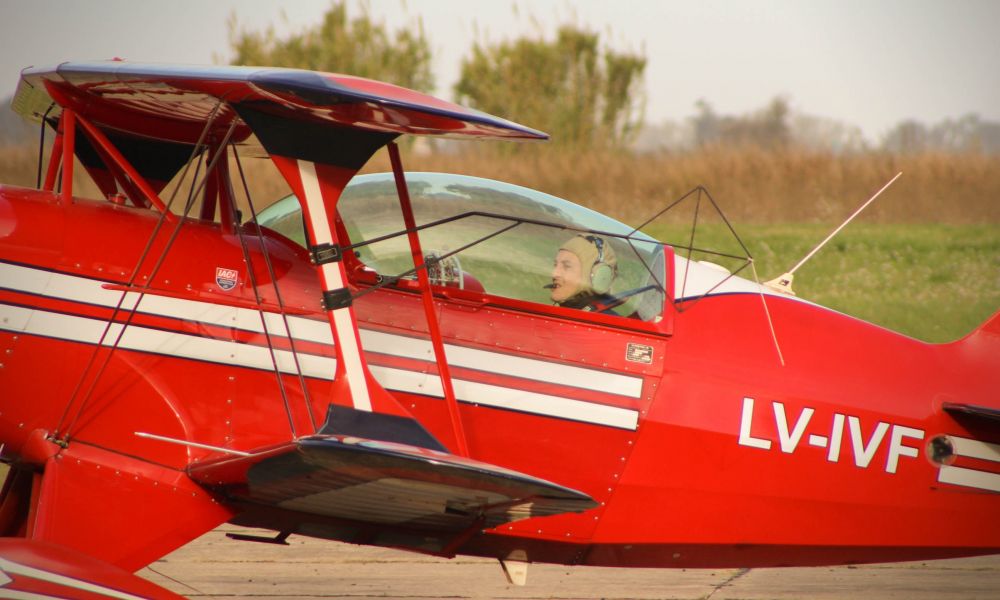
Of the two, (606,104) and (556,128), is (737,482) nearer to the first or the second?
(556,128)

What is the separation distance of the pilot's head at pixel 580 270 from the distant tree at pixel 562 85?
17.6m

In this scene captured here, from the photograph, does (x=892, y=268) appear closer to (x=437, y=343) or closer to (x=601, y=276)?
(x=601, y=276)

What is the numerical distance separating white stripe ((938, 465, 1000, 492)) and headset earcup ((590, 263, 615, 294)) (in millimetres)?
1772

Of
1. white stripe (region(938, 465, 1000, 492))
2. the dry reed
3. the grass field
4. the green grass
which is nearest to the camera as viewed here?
white stripe (region(938, 465, 1000, 492))

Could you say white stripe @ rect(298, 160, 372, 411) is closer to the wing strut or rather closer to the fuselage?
the fuselage

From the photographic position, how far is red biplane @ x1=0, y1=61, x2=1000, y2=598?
152 inches

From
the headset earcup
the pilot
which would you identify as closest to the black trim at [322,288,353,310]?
→ the pilot

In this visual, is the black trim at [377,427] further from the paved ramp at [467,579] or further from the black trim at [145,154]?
the paved ramp at [467,579]

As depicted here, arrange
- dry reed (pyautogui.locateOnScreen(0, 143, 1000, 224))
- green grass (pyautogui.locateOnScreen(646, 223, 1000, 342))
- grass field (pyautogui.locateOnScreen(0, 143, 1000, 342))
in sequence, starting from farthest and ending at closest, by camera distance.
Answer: dry reed (pyautogui.locateOnScreen(0, 143, 1000, 224))
grass field (pyautogui.locateOnScreen(0, 143, 1000, 342))
green grass (pyautogui.locateOnScreen(646, 223, 1000, 342))

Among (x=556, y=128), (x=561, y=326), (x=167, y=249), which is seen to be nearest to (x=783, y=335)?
(x=561, y=326)

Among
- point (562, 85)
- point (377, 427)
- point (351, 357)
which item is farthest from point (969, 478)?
point (562, 85)

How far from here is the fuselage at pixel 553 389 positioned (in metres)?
4.09

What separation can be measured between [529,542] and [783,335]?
1.46m

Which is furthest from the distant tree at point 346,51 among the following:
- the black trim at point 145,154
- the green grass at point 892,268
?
the black trim at point 145,154
